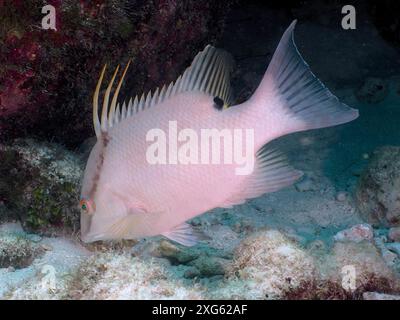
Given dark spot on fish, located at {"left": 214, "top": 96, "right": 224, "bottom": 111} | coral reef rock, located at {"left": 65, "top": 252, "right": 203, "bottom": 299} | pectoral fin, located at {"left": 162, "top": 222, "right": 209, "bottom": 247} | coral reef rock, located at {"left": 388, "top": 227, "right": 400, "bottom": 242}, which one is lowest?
coral reef rock, located at {"left": 65, "top": 252, "right": 203, "bottom": 299}

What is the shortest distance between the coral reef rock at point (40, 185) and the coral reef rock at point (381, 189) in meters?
3.44

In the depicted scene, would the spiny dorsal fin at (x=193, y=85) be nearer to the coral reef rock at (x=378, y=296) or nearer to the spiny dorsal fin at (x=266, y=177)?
the spiny dorsal fin at (x=266, y=177)

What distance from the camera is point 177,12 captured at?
16.2ft

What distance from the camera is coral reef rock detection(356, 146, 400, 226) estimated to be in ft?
15.5

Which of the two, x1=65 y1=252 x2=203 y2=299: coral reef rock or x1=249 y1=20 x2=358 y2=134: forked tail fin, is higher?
x1=249 y1=20 x2=358 y2=134: forked tail fin

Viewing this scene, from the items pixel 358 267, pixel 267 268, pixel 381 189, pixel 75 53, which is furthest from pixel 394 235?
pixel 75 53

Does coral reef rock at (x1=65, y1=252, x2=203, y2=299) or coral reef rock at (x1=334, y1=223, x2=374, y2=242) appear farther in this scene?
coral reef rock at (x1=334, y1=223, x2=374, y2=242)

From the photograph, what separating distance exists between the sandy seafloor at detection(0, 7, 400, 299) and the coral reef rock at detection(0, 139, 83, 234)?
0.20 m

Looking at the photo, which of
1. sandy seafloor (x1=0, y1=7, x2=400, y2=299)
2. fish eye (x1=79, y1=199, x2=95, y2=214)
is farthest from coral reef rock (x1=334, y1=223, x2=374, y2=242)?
fish eye (x1=79, y1=199, x2=95, y2=214)

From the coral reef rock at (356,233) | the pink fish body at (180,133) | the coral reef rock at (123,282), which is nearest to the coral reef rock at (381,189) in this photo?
the coral reef rock at (356,233)

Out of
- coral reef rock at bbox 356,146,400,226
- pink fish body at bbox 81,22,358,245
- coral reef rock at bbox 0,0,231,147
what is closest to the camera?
pink fish body at bbox 81,22,358,245

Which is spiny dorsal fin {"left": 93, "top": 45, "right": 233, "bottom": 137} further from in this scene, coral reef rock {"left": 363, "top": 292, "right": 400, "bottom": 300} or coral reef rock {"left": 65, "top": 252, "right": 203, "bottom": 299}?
coral reef rock {"left": 363, "top": 292, "right": 400, "bottom": 300}
